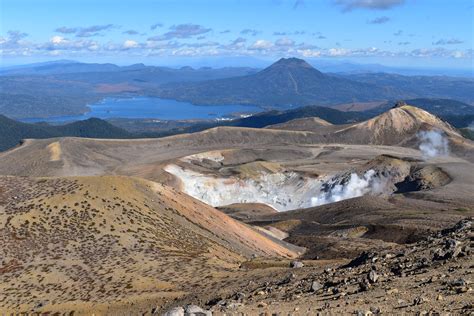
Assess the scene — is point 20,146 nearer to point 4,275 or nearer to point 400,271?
point 4,275

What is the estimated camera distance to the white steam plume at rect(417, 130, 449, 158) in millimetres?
180375

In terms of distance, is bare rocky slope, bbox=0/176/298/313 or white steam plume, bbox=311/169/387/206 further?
white steam plume, bbox=311/169/387/206

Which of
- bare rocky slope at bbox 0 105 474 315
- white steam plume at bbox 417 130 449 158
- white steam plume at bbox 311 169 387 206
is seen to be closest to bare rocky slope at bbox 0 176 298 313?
bare rocky slope at bbox 0 105 474 315

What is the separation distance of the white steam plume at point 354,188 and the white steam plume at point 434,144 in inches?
2268

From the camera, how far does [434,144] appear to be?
189 meters

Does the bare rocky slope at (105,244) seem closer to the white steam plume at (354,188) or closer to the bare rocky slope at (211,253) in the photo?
the bare rocky slope at (211,253)

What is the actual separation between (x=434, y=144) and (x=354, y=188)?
3143 inches

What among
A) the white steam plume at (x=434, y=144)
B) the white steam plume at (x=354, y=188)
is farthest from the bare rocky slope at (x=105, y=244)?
the white steam plume at (x=434, y=144)

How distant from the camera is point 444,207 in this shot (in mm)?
89688

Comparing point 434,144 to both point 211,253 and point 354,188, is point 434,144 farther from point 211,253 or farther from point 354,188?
point 211,253

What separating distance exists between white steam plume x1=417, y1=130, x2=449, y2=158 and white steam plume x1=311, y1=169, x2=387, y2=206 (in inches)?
2268

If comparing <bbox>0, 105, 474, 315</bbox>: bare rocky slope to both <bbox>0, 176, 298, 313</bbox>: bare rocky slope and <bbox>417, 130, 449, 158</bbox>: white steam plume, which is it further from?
<bbox>417, 130, 449, 158</bbox>: white steam plume

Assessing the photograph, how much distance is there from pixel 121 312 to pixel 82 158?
13672 centimetres

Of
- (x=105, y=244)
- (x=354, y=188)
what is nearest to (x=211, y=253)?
(x=105, y=244)
